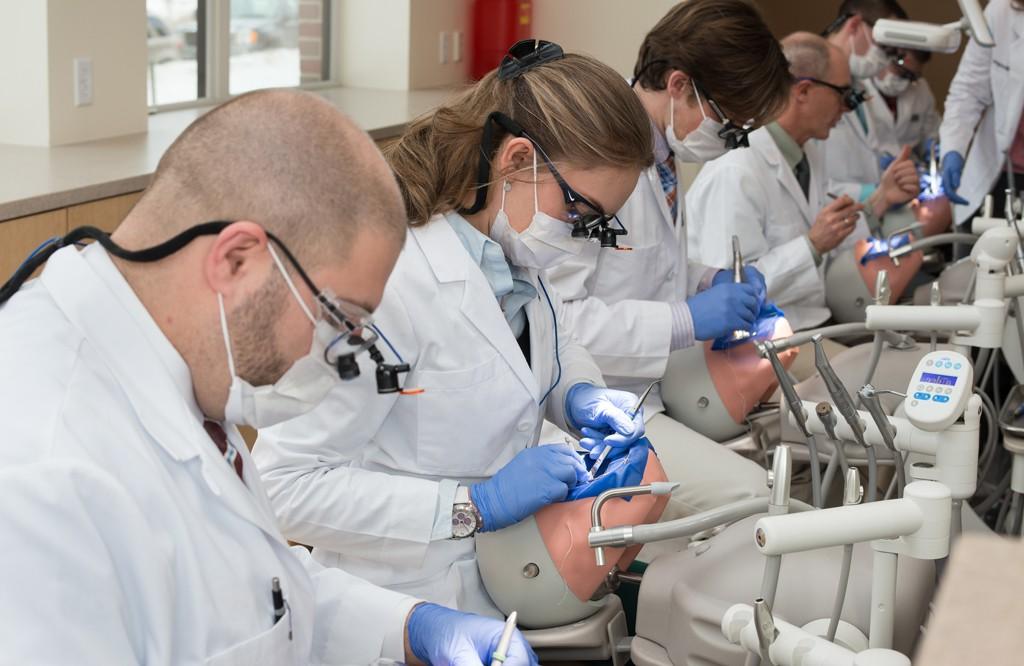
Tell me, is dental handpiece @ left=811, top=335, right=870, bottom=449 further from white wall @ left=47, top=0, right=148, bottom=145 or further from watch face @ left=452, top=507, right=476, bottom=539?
white wall @ left=47, top=0, right=148, bottom=145

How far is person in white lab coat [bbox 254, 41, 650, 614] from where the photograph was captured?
4.84 ft

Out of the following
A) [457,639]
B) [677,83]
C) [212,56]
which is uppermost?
[677,83]

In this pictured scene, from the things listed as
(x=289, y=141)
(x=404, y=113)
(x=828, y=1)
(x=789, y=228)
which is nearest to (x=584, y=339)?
(x=789, y=228)

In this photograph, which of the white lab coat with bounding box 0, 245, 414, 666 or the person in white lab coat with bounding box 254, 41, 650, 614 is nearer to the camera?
the white lab coat with bounding box 0, 245, 414, 666

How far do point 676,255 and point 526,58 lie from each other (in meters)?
0.82

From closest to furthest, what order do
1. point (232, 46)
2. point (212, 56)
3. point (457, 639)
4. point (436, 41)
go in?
point (457, 639)
point (212, 56)
point (232, 46)
point (436, 41)

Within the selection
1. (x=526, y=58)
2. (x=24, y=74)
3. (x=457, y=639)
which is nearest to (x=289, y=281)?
(x=457, y=639)

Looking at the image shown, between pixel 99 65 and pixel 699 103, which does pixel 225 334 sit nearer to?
pixel 699 103

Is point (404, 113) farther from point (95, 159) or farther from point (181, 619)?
point (181, 619)

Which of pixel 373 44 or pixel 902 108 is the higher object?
pixel 373 44

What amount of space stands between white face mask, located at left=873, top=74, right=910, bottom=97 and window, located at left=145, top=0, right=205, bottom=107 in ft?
8.19

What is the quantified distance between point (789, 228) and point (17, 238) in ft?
5.77

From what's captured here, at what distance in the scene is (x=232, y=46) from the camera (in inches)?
157

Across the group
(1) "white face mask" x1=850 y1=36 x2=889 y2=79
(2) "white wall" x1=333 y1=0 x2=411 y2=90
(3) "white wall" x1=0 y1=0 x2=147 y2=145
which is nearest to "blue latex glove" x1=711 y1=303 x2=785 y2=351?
(3) "white wall" x1=0 y1=0 x2=147 y2=145
